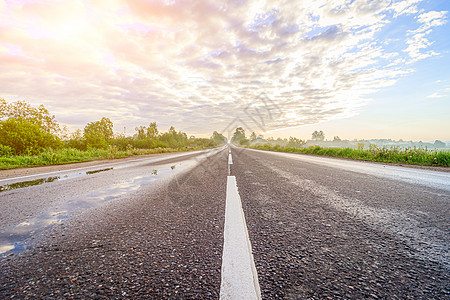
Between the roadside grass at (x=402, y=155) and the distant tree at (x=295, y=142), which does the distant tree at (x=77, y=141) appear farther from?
the distant tree at (x=295, y=142)

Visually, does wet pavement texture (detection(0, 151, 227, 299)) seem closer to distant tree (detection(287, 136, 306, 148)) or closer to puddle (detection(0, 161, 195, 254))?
puddle (detection(0, 161, 195, 254))

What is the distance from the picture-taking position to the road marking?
2.73ft

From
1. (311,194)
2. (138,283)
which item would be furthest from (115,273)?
(311,194)

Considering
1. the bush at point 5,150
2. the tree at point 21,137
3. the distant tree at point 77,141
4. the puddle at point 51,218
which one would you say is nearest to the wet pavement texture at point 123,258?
the puddle at point 51,218

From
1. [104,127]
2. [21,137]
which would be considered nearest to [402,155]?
[21,137]

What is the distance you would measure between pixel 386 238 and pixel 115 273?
1.84m

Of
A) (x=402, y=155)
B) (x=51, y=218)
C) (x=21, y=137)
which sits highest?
(x=21, y=137)

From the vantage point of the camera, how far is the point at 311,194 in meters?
2.71

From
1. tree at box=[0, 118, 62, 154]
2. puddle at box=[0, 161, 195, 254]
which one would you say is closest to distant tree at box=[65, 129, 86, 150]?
tree at box=[0, 118, 62, 154]

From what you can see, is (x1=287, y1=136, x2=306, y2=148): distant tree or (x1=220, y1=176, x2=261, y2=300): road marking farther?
(x1=287, y1=136, x2=306, y2=148): distant tree

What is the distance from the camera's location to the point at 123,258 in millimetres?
1144

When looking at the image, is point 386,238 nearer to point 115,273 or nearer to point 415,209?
point 415,209

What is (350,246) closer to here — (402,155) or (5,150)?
Result: (402,155)

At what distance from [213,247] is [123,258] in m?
0.56
